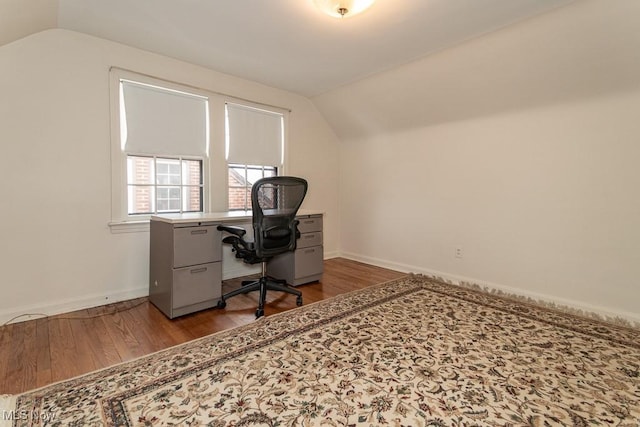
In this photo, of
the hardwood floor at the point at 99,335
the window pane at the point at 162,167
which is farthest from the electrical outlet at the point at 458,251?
the window pane at the point at 162,167

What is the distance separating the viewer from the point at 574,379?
5.16 ft

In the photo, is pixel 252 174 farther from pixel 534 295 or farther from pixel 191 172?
pixel 534 295

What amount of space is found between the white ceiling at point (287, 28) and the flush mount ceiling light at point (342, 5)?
207 millimetres

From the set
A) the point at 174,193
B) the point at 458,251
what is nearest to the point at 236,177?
the point at 174,193

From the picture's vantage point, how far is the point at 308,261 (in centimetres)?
324

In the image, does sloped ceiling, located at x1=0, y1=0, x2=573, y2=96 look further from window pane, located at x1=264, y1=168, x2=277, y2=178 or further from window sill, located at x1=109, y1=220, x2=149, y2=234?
window sill, located at x1=109, y1=220, x2=149, y2=234

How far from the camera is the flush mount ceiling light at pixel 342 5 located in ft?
6.16

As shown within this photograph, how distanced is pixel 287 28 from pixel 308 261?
2.20m

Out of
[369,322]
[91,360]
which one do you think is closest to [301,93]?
[369,322]

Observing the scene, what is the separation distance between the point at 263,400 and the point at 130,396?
2.11ft

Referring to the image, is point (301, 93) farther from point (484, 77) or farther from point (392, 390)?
point (392, 390)

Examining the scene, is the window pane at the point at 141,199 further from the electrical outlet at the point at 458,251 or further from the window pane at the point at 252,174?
the electrical outlet at the point at 458,251

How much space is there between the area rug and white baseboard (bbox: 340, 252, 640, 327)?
0.21m

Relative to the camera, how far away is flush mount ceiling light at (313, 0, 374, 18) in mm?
1878
